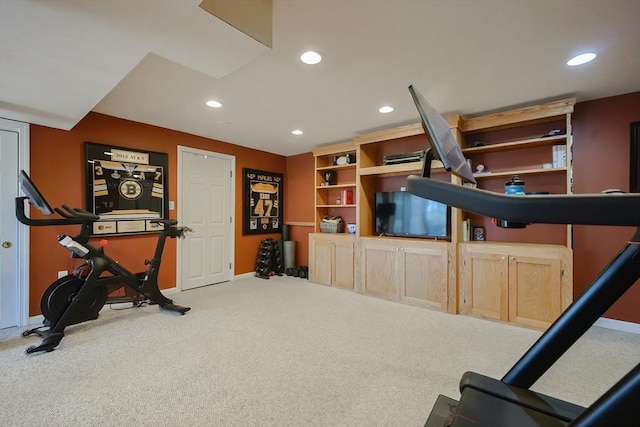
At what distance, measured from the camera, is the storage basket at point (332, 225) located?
15.8ft

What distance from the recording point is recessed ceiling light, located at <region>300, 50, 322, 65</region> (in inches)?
81.0

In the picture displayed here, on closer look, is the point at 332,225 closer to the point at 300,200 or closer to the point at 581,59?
the point at 300,200

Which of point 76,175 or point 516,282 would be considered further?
point 76,175

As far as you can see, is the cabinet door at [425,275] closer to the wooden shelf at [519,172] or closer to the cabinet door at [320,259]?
the wooden shelf at [519,172]

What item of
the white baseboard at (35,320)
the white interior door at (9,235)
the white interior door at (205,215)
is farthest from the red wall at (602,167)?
the white interior door at (9,235)

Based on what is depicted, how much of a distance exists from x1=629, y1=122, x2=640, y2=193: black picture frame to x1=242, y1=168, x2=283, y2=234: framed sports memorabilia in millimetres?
4882

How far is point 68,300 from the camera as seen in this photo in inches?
106

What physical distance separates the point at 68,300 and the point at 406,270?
12.1 ft

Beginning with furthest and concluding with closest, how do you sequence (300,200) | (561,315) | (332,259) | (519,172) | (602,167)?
(300,200) → (332,259) → (519,172) → (602,167) → (561,315)

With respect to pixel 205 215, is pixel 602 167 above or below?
above

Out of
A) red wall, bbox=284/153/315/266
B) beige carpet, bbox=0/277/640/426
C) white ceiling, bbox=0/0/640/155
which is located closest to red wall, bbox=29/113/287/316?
white ceiling, bbox=0/0/640/155

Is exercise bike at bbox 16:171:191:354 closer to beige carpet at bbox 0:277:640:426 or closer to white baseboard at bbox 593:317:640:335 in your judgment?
beige carpet at bbox 0:277:640:426

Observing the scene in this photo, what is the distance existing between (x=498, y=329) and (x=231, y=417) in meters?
2.66

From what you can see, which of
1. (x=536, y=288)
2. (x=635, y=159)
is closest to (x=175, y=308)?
(x=536, y=288)
